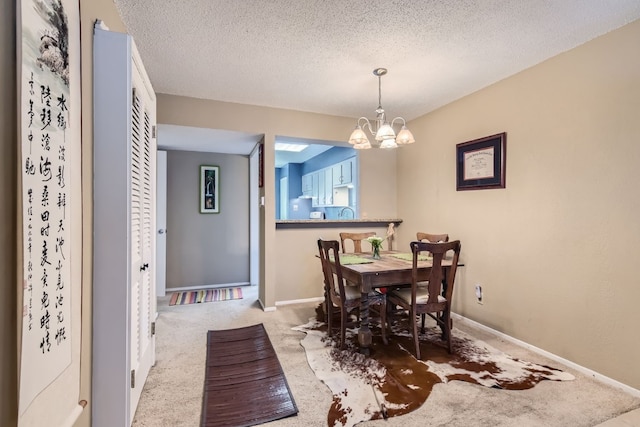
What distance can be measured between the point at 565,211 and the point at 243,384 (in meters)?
2.74

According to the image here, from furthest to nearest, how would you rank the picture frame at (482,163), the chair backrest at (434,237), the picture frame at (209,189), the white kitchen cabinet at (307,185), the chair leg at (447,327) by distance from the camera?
the white kitchen cabinet at (307,185) → the picture frame at (209,189) → the chair backrest at (434,237) → the picture frame at (482,163) → the chair leg at (447,327)

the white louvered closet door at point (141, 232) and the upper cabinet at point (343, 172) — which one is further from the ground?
the upper cabinet at point (343, 172)

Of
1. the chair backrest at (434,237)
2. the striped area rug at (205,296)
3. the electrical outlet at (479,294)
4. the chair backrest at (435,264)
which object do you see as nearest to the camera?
the chair backrest at (435,264)

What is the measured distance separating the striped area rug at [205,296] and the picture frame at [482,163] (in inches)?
128

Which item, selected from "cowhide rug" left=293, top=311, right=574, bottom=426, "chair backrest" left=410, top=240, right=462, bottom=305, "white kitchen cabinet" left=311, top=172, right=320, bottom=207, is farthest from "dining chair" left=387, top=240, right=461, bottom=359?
"white kitchen cabinet" left=311, top=172, right=320, bottom=207

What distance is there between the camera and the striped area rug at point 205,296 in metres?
4.09

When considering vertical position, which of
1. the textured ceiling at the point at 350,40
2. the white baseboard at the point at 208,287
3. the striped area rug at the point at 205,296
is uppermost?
the textured ceiling at the point at 350,40

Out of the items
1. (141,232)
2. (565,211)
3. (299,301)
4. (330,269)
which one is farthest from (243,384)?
(565,211)

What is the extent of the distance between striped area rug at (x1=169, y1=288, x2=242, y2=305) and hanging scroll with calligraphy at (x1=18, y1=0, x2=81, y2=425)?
120 inches

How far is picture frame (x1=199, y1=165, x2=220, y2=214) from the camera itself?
4738 mm

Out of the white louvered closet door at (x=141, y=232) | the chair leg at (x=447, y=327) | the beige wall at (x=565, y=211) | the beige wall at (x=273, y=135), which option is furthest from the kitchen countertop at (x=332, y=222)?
the chair leg at (x=447, y=327)

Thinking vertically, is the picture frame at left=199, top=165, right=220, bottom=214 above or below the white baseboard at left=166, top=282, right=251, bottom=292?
above

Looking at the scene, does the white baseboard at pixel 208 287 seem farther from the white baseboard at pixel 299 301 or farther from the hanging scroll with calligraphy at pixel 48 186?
the hanging scroll with calligraphy at pixel 48 186

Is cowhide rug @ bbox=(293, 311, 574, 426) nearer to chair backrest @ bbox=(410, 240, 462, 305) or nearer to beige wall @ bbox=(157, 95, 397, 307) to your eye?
chair backrest @ bbox=(410, 240, 462, 305)
